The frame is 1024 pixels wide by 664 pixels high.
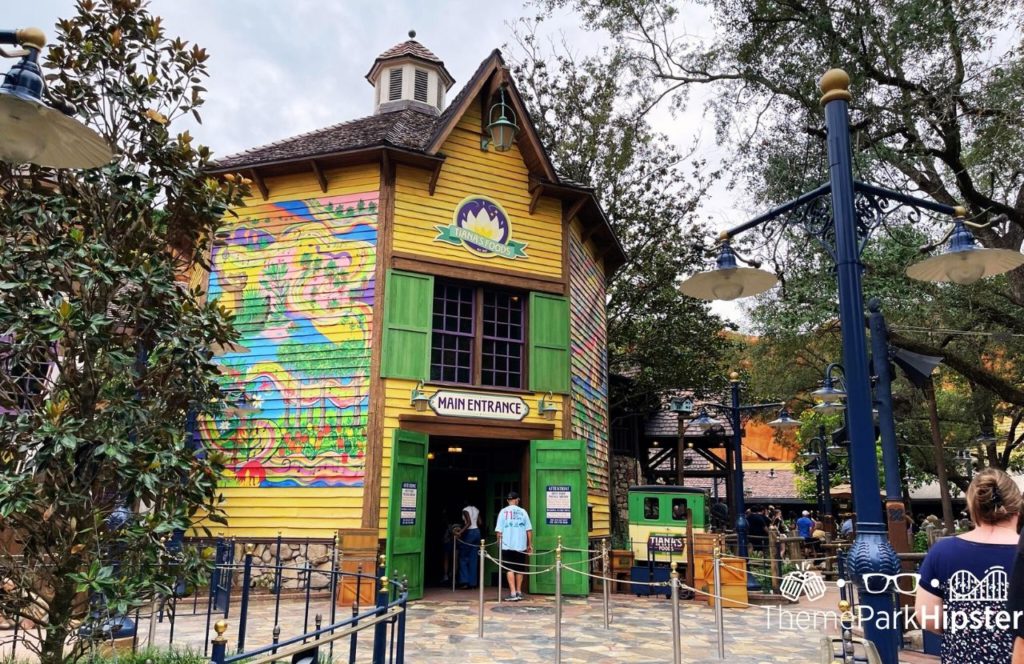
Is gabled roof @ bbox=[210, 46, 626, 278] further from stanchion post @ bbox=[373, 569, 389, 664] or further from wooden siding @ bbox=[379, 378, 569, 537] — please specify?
stanchion post @ bbox=[373, 569, 389, 664]

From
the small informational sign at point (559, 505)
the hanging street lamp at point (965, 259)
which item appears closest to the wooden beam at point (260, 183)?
the small informational sign at point (559, 505)

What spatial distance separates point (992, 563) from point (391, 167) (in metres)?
12.6

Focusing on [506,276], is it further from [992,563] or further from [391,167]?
[992,563]

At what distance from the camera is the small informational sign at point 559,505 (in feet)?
45.5

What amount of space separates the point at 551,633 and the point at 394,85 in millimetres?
16278

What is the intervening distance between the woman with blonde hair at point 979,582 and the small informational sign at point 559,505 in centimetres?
1050

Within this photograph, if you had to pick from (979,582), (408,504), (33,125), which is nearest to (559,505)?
(408,504)

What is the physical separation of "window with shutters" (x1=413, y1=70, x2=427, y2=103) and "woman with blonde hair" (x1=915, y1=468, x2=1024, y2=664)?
19.6 meters

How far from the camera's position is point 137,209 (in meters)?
5.64

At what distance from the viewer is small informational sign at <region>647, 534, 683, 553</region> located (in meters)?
14.7

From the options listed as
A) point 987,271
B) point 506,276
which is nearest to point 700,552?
point 506,276

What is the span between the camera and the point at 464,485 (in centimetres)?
1897

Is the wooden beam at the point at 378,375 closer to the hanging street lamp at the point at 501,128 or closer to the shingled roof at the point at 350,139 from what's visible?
the shingled roof at the point at 350,139

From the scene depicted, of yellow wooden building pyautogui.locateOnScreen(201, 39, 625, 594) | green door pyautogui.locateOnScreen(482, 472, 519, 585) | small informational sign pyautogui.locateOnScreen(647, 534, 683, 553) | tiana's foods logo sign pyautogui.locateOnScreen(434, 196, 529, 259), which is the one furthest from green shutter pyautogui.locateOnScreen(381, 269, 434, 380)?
small informational sign pyautogui.locateOnScreen(647, 534, 683, 553)
